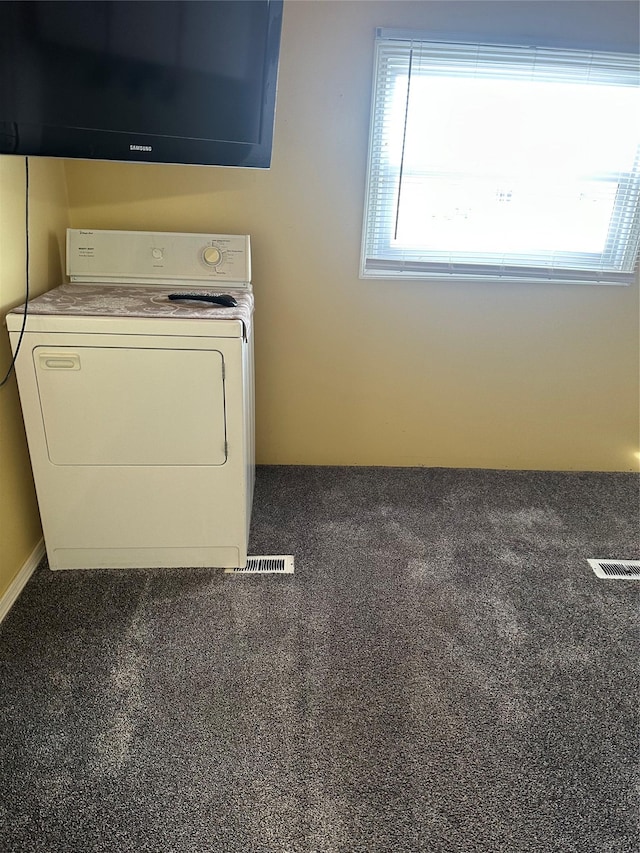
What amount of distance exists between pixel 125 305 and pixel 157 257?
442 mm

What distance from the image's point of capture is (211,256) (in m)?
2.16

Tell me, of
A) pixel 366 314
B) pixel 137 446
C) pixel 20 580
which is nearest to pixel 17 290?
pixel 137 446

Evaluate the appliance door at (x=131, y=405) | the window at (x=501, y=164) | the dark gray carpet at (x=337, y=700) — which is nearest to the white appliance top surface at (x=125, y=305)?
the appliance door at (x=131, y=405)

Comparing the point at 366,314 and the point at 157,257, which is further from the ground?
the point at 157,257

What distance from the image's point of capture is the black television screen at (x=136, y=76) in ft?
4.69

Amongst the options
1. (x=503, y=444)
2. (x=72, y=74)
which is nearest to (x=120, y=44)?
(x=72, y=74)

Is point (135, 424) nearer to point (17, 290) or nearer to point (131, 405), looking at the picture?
point (131, 405)

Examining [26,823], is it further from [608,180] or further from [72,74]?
[608,180]

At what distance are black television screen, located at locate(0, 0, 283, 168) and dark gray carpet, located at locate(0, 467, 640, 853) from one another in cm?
138

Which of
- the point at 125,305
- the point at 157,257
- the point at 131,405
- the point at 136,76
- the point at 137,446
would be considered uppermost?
the point at 136,76

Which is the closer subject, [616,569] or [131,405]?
[131,405]

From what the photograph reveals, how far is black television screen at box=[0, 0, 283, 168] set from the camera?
143 centimetres

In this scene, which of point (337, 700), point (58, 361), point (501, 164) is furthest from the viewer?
point (501, 164)

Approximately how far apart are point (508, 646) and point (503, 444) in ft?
4.05
